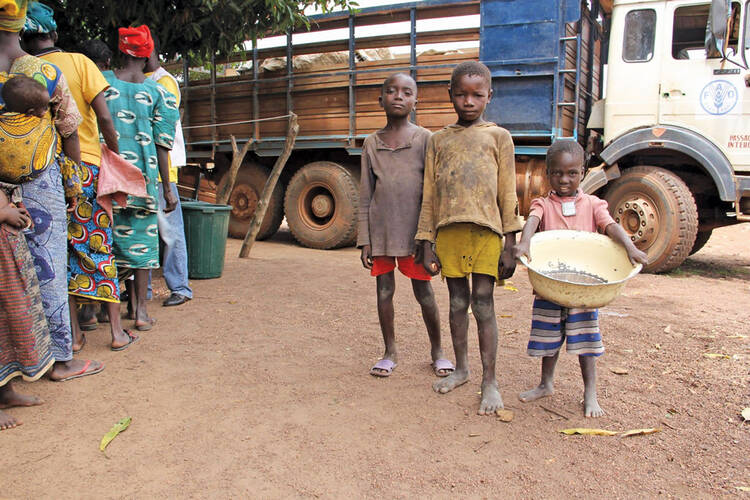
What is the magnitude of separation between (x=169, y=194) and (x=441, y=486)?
290 centimetres

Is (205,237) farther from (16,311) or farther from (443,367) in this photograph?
(443,367)

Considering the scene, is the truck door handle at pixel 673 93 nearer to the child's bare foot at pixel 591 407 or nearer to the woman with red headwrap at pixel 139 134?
the child's bare foot at pixel 591 407

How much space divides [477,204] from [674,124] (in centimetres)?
438

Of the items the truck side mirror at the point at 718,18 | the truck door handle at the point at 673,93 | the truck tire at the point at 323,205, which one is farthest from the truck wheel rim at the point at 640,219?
the truck tire at the point at 323,205

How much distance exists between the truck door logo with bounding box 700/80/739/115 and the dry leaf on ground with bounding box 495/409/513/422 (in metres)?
4.74

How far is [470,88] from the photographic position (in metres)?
2.63

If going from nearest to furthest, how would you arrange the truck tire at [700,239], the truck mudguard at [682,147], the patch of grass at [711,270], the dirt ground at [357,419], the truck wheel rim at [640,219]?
1. the dirt ground at [357,419]
2. the truck mudguard at [682,147]
3. the truck wheel rim at [640,219]
4. the patch of grass at [711,270]
5. the truck tire at [700,239]

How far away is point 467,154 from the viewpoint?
269 cm

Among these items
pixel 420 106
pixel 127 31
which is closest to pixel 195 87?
pixel 420 106

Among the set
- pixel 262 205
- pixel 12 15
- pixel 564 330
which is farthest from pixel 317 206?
pixel 564 330

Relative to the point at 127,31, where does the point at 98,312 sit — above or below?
below

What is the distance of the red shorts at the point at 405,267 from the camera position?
3.07 m

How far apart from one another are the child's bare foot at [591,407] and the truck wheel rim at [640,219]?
152 inches

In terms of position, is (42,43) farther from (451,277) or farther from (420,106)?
(420,106)
